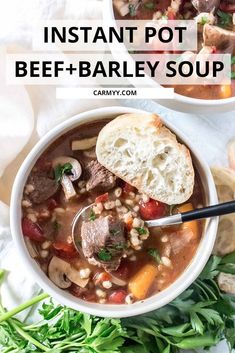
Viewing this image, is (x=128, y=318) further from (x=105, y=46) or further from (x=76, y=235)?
(x=105, y=46)

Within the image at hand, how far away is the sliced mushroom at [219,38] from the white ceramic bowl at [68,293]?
33cm

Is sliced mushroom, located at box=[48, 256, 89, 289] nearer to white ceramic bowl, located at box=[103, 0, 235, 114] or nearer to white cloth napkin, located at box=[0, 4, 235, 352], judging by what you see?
white cloth napkin, located at box=[0, 4, 235, 352]

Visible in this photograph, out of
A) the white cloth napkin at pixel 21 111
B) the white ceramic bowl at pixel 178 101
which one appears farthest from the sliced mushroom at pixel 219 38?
the white cloth napkin at pixel 21 111

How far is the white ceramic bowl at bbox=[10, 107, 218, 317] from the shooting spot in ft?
8.05

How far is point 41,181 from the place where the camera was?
2475 millimetres

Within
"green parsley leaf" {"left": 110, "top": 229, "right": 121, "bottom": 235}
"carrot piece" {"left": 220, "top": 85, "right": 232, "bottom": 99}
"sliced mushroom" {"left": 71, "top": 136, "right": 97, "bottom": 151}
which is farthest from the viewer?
"carrot piece" {"left": 220, "top": 85, "right": 232, "bottom": 99}

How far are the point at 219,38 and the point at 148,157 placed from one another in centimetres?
45

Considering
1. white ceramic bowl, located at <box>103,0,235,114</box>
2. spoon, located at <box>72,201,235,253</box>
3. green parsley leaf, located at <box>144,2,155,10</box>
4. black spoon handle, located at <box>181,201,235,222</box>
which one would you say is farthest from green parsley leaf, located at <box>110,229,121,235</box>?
green parsley leaf, located at <box>144,2,155,10</box>

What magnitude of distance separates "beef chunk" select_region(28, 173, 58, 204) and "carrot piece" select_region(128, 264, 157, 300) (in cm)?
36

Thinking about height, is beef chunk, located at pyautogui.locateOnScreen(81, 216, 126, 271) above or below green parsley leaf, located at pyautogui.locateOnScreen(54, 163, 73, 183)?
below

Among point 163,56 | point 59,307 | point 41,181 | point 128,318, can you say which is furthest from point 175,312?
point 163,56

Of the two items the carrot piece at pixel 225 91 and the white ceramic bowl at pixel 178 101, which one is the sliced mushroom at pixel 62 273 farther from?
the carrot piece at pixel 225 91

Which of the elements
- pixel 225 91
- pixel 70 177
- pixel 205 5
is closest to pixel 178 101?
pixel 225 91

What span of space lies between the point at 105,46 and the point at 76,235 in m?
0.68
